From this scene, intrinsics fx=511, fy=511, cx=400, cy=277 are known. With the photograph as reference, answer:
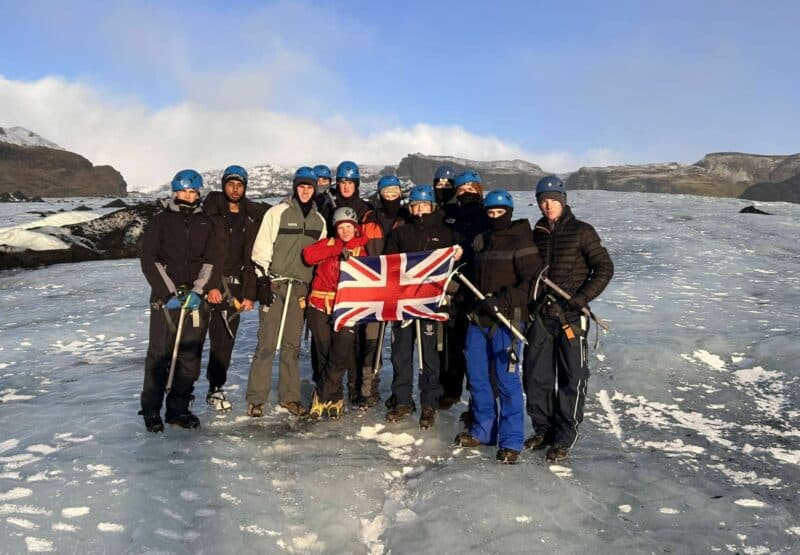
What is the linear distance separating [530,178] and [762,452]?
168382mm

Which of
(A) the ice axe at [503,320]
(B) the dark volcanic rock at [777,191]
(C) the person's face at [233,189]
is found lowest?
(A) the ice axe at [503,320]

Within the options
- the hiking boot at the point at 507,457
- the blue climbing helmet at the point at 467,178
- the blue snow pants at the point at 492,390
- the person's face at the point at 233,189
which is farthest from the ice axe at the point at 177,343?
the hiking boot at the point at 507,457

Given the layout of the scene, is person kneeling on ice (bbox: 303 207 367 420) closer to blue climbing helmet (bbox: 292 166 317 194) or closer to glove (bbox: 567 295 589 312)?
blue climbing helmet (bbox: 292 166 317 194)

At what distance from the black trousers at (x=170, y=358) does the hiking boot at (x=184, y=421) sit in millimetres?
48

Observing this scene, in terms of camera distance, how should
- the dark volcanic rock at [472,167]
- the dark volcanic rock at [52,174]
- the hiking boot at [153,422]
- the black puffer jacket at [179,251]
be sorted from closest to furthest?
the black puffer jacket at [179,251] < the hiking boot at [153,422] < the dark volcanic rock at [52,174] < the dark volcanic rock at [472,167]

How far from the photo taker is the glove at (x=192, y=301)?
19.3 ft

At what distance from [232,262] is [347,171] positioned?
79.1 inches

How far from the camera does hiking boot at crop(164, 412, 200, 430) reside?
6.18 meters

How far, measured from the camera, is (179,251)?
5914 millimetres

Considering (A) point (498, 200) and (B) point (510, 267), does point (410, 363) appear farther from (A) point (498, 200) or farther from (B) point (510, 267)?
(A) point (498, 200)

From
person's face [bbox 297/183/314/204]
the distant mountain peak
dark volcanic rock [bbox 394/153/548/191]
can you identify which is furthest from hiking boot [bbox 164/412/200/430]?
the distant mountain peak

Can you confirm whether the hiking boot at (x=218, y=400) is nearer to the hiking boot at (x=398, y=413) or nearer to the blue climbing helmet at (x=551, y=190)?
the hiking boot at (x=398, y=413)

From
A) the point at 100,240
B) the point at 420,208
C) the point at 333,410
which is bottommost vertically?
the point at 333,410

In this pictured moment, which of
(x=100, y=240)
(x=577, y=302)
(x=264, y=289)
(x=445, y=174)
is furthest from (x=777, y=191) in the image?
(x=264, y=289)
